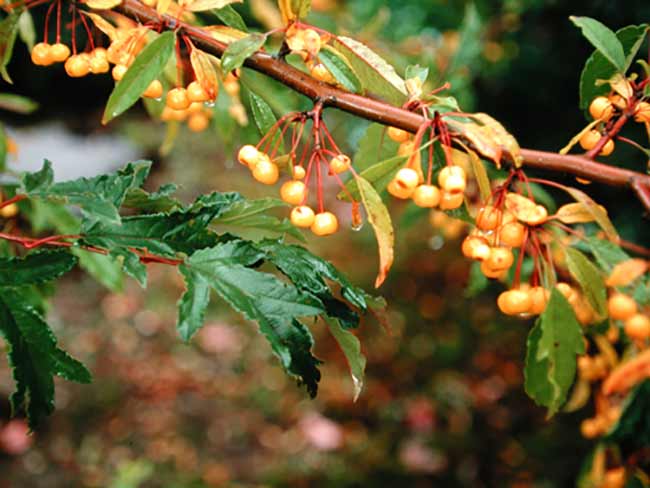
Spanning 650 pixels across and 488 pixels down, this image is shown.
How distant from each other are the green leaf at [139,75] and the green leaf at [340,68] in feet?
0.64

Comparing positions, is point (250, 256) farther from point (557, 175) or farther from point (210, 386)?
point (210, 386)

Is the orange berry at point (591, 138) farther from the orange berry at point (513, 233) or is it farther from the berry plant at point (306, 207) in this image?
the orange berry at point (513, 233)

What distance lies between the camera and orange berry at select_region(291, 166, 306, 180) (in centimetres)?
83

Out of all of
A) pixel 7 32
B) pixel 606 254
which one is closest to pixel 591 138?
pixel 606 254

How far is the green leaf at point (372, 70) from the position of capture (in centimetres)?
78

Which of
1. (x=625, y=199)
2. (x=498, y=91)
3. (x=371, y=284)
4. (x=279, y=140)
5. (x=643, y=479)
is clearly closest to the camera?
(x=279, y=140)

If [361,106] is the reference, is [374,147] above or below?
below

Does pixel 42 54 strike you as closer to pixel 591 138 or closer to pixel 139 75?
pixel 139 75

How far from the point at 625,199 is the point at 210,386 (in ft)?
8.07

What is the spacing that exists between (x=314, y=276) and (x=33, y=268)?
0.35m

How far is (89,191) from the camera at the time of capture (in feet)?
2.40

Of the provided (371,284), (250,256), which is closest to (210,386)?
(371,284)

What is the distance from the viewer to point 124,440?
311 centimetres

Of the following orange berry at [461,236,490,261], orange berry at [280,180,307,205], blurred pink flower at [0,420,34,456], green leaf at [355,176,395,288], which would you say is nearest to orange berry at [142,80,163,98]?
orange berry at [280,180,307,205]
